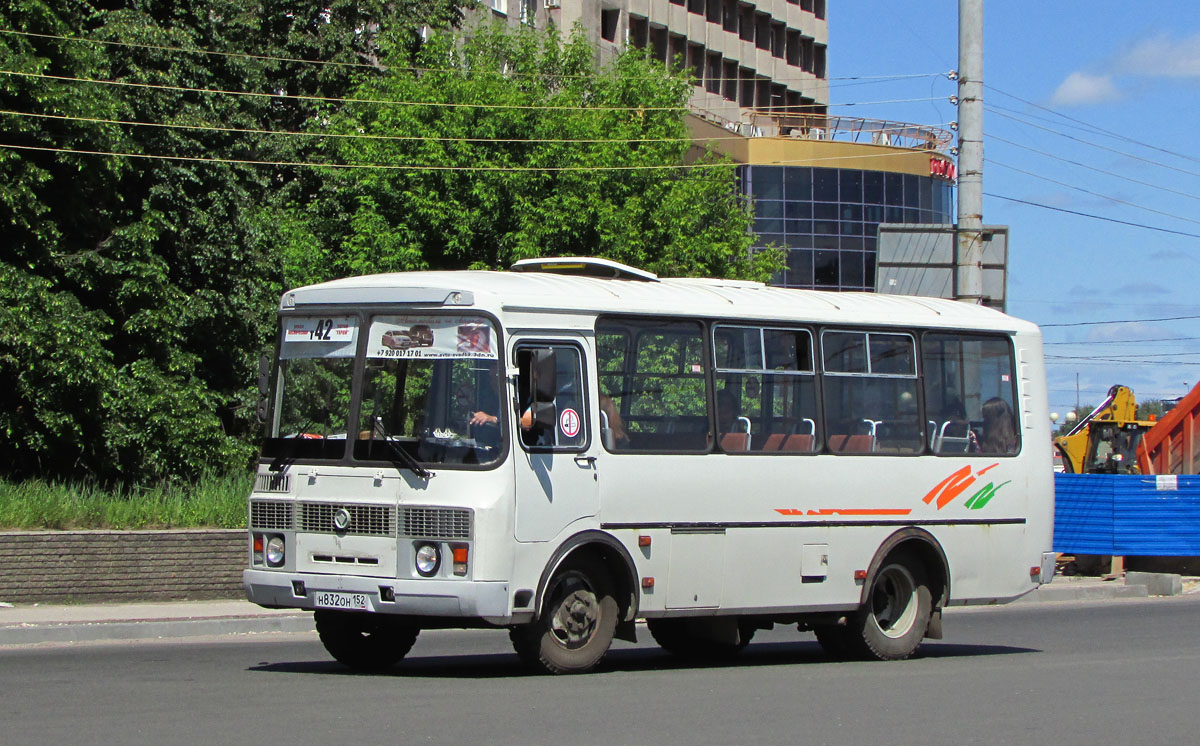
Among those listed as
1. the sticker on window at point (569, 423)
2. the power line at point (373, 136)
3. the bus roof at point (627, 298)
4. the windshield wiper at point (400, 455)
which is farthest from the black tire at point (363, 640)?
the power line at point (373, 136)

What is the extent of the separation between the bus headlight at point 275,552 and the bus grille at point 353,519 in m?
0.24

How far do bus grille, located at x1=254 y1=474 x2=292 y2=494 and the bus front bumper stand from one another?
0.58m

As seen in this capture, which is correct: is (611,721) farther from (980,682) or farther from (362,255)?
(362,255)

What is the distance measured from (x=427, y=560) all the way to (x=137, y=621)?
6.09 metres

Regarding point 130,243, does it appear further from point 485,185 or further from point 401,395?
point 401,395

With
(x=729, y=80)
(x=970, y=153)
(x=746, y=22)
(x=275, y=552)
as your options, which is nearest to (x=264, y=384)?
(x=275, y=552)

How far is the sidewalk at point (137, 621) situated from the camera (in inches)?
594

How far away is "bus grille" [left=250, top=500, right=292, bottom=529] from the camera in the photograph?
38.4ft

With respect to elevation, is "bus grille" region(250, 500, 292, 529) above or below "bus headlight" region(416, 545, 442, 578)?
above

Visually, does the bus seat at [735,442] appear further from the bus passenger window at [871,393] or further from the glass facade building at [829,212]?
the glass facade building at [829,212]

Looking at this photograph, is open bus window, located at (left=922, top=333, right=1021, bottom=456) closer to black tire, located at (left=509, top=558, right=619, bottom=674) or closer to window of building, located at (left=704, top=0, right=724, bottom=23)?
black tire, located at (left=509, top=558, right=619, bottom=674)

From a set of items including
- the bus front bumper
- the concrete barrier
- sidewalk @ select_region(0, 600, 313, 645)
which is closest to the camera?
the bus front bumper

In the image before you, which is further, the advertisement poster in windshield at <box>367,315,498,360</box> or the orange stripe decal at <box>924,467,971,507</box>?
the orange stripe decal at <box>924,467,971,507</box>

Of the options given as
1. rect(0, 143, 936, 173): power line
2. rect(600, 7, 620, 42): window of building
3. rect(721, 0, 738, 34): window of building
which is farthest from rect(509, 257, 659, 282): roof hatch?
rect(721, 0, 738, 34): window of building
